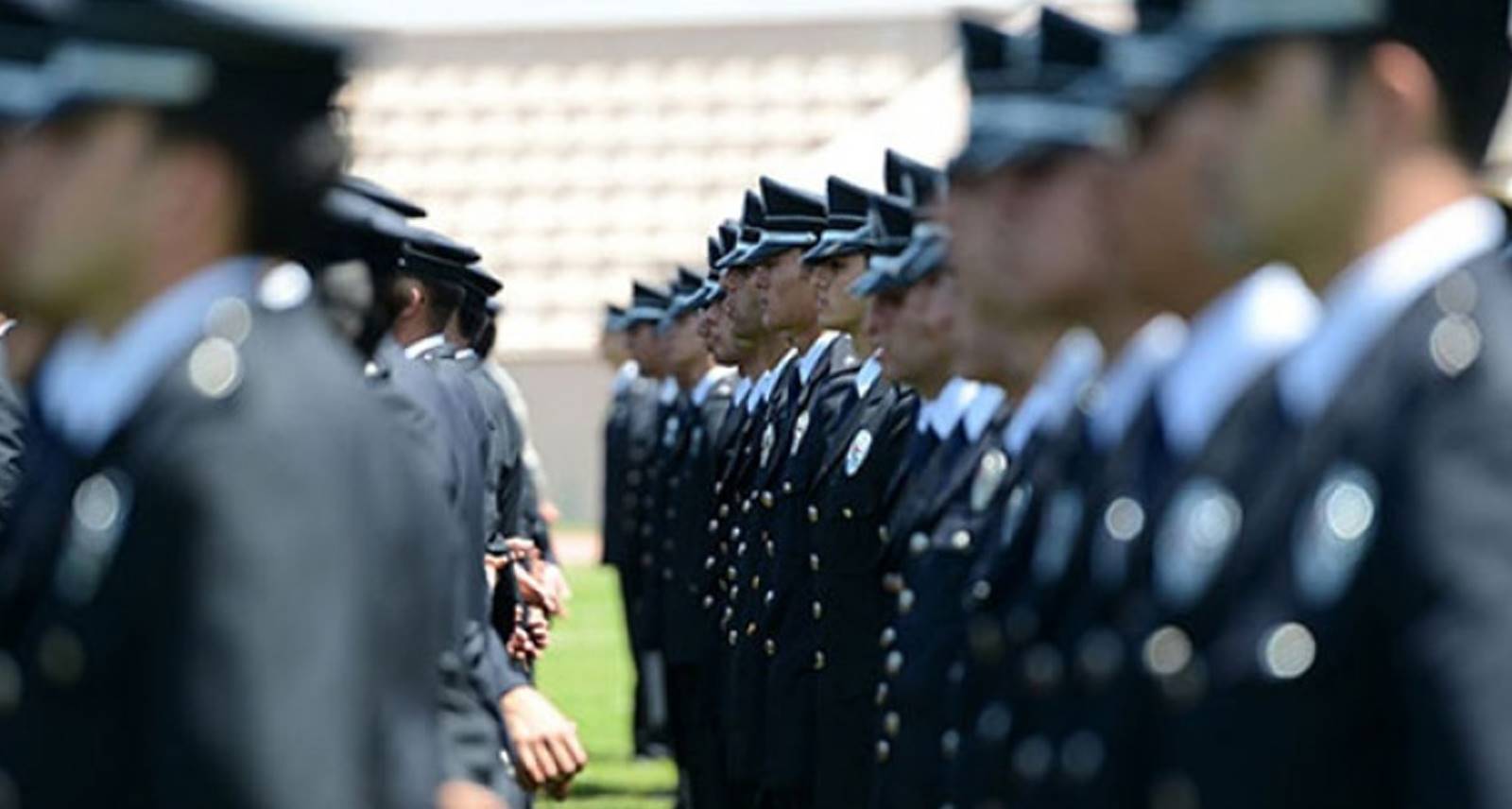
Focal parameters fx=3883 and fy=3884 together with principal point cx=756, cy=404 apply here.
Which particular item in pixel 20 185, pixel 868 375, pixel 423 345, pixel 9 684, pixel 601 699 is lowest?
pixel 601 699

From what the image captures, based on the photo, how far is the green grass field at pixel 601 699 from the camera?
15.1m

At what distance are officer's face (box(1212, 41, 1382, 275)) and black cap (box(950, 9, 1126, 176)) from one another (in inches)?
18.1

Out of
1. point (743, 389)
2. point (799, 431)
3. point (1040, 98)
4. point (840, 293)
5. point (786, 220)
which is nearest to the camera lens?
point (1040, 98)

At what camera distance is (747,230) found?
11586mm

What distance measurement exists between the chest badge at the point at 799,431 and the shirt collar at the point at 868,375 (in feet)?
1.31

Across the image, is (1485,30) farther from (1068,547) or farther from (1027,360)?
(1027,360)

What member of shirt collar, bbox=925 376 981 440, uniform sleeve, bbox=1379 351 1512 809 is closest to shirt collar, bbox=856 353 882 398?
shirt collar, bbox=925 376 981 440

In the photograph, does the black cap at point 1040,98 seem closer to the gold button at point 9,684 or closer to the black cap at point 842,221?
the gold button at point 9,684

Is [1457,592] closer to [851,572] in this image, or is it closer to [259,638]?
[259,638]

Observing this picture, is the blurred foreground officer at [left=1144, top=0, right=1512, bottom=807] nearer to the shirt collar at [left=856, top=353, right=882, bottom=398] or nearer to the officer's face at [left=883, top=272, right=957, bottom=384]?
the officer's face at [left=883, top=272, right=957, bottom=384]

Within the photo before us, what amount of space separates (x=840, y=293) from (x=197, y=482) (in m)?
6.12

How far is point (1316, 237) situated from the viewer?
3.80 meters

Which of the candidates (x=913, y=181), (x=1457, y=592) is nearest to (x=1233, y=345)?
(x=1457, y=592)

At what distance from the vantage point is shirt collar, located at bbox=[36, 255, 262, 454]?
3.77 meters
